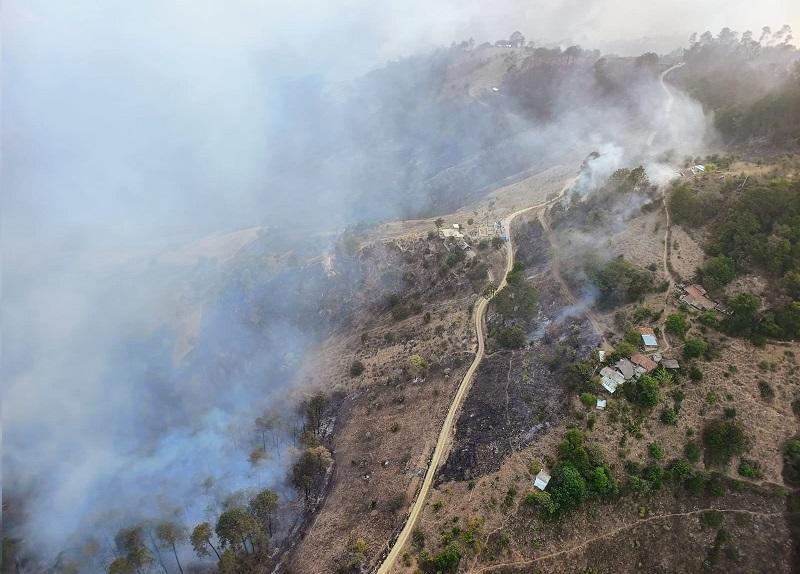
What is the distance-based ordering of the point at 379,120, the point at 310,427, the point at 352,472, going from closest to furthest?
the point at 352,472 < the point at 310,427 < the point at 379,120

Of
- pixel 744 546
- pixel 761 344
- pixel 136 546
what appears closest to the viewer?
pixel 744 546

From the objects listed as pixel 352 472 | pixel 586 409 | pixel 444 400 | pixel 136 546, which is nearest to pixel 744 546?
pixel 586 409

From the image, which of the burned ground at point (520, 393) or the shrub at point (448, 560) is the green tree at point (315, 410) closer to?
the burned ground at point (520, 393)

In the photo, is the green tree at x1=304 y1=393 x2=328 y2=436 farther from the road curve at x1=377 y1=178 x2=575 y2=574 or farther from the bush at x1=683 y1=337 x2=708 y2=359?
the bush at x1=683 y1=337 x2=708 y2=359

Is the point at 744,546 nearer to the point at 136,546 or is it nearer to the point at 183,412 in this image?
the point at 136,546

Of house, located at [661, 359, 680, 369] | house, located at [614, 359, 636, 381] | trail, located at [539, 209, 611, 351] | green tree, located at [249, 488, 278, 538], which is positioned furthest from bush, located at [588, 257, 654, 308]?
green tree, located at [249, 488, 278, 538]

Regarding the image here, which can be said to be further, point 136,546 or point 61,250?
point 61,250
